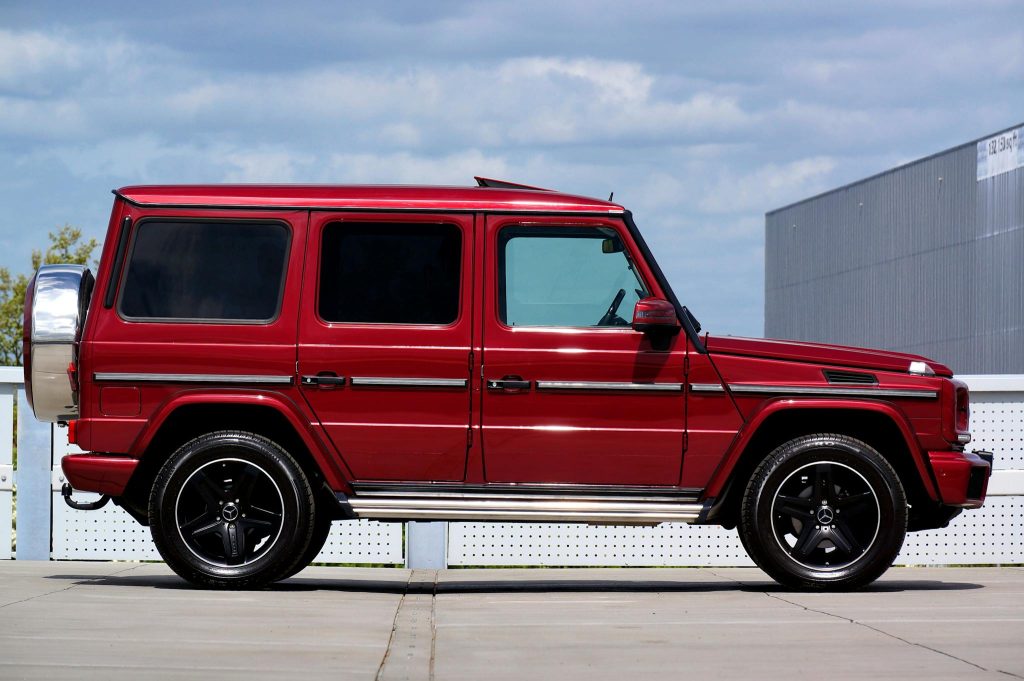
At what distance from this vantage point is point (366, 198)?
29.8 feet

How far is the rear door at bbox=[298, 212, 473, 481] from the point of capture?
29.1 ft

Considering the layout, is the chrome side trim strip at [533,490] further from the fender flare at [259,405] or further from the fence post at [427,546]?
the fence post at [427,546]

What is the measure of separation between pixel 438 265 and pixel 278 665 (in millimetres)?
3316

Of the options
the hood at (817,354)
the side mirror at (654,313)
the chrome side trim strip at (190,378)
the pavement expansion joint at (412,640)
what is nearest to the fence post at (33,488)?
the chrome side trim strip at (190,378)

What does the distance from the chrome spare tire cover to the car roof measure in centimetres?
59

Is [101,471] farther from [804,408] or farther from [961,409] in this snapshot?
[961,409]

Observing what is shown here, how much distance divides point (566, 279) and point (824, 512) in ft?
6.18

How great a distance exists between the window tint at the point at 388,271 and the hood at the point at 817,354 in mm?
1505

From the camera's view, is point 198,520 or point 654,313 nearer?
point 654,313

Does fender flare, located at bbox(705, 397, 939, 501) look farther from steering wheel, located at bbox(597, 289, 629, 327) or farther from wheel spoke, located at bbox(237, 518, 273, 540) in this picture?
wheel spoke, located at bbox(237, 518, 273, 540)

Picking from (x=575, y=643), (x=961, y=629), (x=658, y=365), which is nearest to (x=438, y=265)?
(x=658, y=365)

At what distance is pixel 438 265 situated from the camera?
9016 mm

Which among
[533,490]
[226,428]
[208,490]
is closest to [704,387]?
[533,490]

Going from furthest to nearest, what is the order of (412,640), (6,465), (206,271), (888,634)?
1. (6,465)
2. (206,271)
3. (888,634)
4. (412,640)
